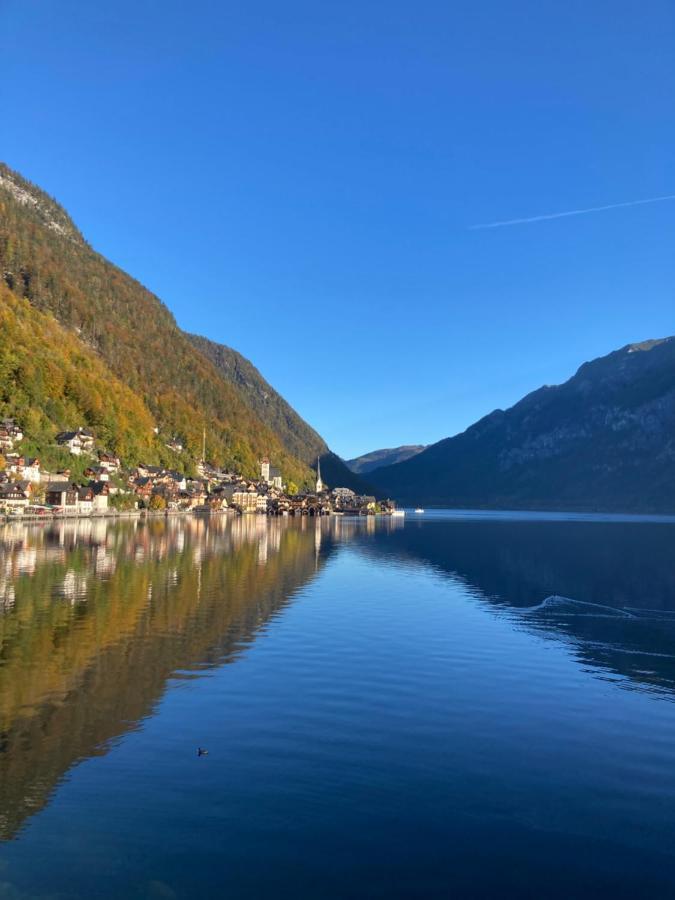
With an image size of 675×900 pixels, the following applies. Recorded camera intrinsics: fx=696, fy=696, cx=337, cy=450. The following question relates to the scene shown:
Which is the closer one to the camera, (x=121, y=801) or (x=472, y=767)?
(x=121, y=801)

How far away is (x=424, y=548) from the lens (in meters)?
94.6

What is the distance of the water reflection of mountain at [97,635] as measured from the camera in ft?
55.0

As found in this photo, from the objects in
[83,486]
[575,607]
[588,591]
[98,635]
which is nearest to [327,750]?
[98,635]

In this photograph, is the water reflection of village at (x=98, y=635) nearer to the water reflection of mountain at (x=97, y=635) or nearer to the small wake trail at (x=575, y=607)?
the water reflection of mountain at (x=97, y=635)

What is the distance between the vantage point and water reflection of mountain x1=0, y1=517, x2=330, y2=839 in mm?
16750

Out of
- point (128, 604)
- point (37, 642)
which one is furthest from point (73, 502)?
point (37, 642)

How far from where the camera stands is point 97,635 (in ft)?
93.7

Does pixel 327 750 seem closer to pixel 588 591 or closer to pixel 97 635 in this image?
pixel 97 635

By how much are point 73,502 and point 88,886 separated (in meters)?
133

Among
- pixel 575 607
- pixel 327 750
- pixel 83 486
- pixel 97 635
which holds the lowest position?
pixel 575 607

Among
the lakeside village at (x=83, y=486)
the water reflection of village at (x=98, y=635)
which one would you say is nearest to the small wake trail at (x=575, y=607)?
the water reflection of village at (x=98, y=635)

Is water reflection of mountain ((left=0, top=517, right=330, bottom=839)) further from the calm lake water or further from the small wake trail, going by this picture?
the small wake trail

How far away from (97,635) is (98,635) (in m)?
0.04

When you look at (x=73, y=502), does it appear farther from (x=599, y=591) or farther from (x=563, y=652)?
(x=563, y=652)
